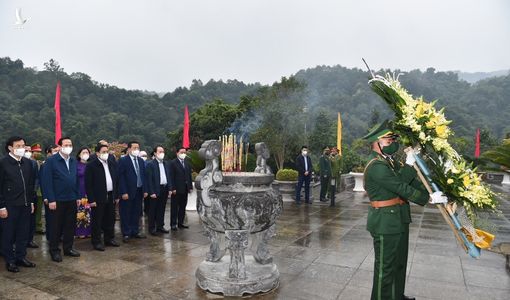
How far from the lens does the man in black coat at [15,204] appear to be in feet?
15.8

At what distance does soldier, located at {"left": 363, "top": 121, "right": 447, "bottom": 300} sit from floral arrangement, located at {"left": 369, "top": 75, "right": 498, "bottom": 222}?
128 mm

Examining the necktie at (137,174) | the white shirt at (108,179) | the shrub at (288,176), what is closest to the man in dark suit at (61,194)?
the white shirt at (108,179)

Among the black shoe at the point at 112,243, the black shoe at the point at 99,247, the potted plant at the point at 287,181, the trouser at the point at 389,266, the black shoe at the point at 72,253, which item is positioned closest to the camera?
the trouser at the point at 389,266

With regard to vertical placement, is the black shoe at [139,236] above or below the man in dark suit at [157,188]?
below

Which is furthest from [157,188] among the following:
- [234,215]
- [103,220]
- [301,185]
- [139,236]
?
[301,185]

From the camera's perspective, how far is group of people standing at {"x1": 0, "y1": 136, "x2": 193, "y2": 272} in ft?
16.1

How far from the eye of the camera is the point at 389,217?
351cm

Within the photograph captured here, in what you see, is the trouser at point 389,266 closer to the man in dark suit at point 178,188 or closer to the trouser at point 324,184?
Answer: the man in dark suit at point 178,188

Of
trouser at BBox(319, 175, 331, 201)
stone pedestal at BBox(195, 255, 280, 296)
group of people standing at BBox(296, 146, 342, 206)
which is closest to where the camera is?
stone pedestal at BBox(195, 255, 280, 296)

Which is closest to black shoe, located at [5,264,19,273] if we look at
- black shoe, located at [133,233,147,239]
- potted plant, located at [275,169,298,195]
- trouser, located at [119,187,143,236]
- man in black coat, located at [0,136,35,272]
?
man in black coat, located at [0,136,35,272]

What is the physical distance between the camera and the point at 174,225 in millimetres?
7402

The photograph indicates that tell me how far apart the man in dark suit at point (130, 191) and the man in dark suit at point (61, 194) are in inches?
39.6

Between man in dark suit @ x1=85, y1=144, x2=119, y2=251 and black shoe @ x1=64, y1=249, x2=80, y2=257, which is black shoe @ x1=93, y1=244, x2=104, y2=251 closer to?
man in dark suit @ x1=85, y1=144, x2=119, y2=251

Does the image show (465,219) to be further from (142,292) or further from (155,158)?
Answer: (155,158)
